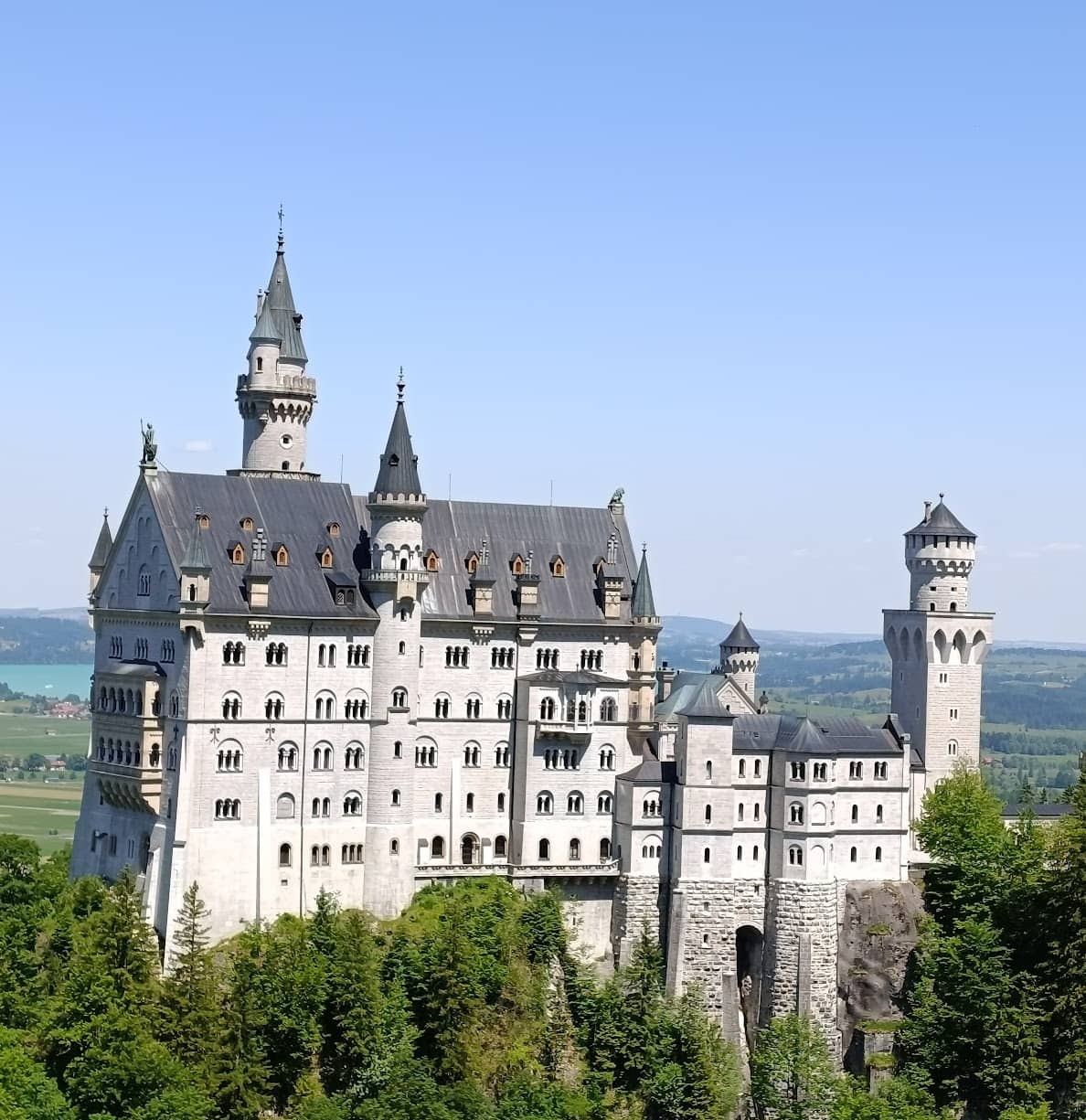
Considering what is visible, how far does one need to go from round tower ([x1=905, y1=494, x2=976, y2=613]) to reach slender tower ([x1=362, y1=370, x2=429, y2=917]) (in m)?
32.3

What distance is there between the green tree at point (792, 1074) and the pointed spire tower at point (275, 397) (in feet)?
140

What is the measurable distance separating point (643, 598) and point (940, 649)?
1854cm

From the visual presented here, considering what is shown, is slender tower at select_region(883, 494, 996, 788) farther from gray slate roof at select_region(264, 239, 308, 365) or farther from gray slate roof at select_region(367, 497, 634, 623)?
gray slate roof at select_region(264, 239, 308, 365)

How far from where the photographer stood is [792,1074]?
112 metres

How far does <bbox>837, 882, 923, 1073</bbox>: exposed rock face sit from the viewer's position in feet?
386

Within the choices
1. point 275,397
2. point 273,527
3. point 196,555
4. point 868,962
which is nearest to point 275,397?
point 275,397

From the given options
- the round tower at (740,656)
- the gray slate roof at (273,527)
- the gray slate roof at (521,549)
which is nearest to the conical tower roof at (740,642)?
the round tower at (740,656)

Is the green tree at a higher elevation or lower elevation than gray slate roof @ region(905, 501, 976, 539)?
lower

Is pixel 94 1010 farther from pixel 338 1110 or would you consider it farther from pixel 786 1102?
pixel 786 1102

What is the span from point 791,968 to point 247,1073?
107 ft

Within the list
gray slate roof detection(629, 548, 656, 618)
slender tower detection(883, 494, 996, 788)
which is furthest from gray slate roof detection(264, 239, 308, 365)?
slender tower detection(883, 494, 996, 788)

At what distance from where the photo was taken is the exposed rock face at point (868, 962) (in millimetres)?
117625

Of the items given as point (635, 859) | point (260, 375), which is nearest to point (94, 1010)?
point (635, 859)

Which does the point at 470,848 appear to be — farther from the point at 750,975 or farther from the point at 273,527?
the point at 273,527
